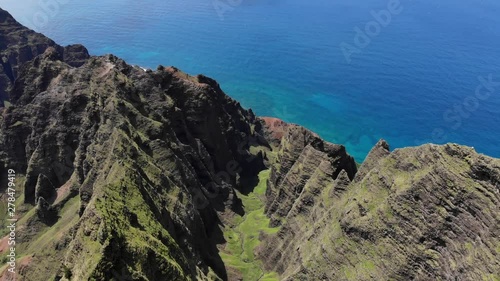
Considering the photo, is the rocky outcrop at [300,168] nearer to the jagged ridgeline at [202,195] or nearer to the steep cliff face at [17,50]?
the jagged ridgeline at [202,195]

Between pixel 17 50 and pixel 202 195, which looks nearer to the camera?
pixel 202 195

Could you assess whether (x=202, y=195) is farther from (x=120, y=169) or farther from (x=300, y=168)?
(x=120, y=169)

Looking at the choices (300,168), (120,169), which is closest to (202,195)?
(300,168)

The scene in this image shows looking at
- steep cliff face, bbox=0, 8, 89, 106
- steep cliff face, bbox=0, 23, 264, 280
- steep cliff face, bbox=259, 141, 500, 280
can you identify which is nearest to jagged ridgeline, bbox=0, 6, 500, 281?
steep cliff face, bbox=259, 141, 500, 280

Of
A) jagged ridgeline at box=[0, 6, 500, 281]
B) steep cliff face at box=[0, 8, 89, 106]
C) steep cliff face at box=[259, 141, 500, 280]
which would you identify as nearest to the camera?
steep cliff face at box=[259, 141, 500, 280]

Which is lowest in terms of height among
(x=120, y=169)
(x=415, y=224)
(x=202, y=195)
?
(x=202, y=195)

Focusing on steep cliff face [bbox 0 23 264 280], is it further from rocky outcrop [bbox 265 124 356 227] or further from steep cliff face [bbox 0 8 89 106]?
steep cliff face [bbox 0 8 89 106]

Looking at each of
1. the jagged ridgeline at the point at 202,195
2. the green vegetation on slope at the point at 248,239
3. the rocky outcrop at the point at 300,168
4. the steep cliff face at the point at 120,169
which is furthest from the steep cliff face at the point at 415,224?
the steep cliff face at the point at 120,169
